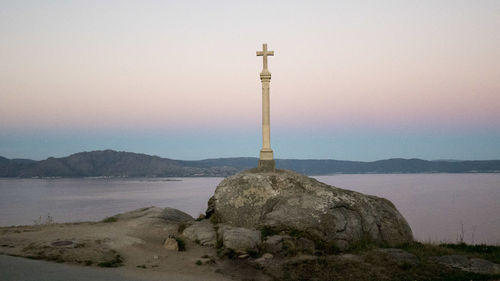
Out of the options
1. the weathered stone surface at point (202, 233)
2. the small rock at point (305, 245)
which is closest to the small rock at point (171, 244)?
the weathered stone surface at point (202, 233)

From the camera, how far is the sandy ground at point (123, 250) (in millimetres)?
11500

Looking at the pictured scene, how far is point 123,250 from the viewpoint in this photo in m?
13.1

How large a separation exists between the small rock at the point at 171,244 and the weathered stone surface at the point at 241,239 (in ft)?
4.82

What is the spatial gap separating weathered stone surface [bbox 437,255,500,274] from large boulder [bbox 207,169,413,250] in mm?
2158

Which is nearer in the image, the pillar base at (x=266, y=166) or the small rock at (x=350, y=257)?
the small rock at (x=350, y=257)

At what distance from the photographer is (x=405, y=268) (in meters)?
12.1

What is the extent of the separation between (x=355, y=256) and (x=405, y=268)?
58.4 inches

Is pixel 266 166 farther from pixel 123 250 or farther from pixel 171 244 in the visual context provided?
pixel 123 250

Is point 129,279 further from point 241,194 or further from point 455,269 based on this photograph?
point 455,269

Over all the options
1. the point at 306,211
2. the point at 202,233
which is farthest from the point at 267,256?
the point at 202,233

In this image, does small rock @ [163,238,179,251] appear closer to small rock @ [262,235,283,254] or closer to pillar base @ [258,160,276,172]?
small rock @ [262,235,283,254]

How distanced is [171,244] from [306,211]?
4.66 meters

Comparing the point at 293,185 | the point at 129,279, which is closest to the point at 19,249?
the point at 129,279

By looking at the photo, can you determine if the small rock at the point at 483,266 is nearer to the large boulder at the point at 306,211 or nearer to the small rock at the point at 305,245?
the large boulder at the point at 306,211
